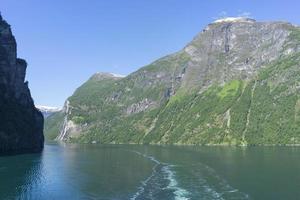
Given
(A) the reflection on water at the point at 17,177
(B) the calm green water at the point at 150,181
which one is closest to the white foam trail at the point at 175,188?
(B) the calm green water at the point at 150,181

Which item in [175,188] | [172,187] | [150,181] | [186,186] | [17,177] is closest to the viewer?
[175,188]

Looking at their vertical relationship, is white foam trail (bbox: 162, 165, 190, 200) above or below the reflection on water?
above

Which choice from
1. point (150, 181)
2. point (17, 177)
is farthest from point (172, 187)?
point (17, 177)

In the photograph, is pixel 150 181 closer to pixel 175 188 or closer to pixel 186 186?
pixel 186 186

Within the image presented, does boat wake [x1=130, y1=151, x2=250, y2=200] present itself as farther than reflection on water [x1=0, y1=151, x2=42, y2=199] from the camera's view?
No

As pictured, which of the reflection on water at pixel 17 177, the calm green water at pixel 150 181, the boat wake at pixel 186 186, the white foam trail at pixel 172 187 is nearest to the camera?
the boat wake at pixel 186 186

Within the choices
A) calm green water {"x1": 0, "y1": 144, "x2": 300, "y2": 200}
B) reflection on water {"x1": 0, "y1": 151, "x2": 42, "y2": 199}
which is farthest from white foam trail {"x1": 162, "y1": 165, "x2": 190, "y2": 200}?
reflection on water {"x1": 0, "y1": 151, "x2": 42, "y2": 199}

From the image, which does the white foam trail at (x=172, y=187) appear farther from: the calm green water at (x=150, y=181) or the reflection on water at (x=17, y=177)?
the reflection on water at (x=17, y=177)

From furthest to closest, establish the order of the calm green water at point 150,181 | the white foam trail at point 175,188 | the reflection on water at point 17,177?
1. the reflection on water at point 17,177
2. the calm green water at point 150,181
3. the white foam trail at point 175,188

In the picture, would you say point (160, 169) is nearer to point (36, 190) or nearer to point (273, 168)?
point (273, 168)

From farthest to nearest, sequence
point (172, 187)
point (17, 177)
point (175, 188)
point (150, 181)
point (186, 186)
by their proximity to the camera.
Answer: point (17, 177) < point (150, 181) < point (186, 186) < point (172, 187) < point (175, 188)

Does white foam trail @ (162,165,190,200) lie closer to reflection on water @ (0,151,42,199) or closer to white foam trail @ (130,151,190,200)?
white foam trail @ (130,151,190,200)

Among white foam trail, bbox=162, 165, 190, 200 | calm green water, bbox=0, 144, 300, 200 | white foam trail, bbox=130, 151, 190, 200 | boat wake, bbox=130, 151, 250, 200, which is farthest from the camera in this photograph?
calm green water, bbox=0, 144, 300, 200
